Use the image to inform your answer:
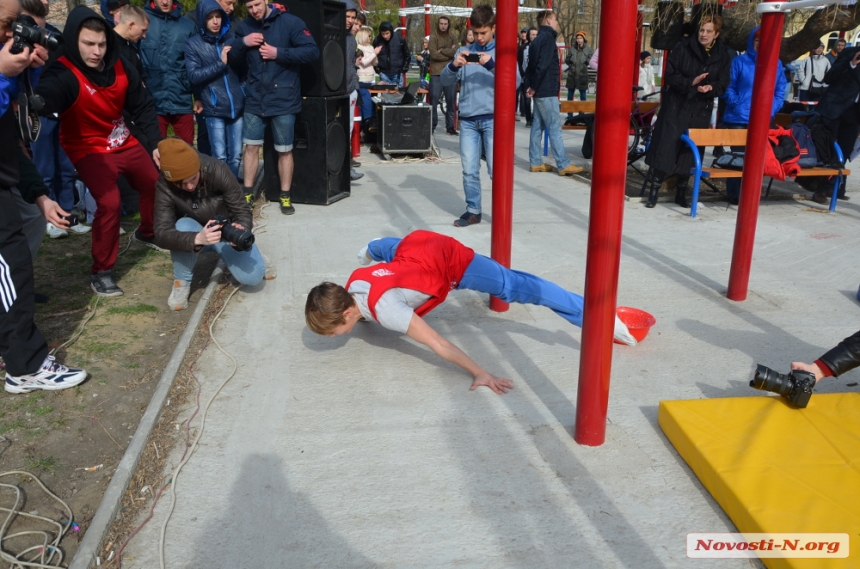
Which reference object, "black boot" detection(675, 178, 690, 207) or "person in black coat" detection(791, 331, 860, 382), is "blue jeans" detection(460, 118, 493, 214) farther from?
"person in black coat" detection(791, 331, 860, 382)

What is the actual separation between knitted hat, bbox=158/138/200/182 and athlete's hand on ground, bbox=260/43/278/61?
8.87 feet

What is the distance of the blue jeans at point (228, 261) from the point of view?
15.9ft

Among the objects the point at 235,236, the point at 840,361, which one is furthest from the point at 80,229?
the point at 840,361

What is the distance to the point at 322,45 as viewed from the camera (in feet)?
23.7

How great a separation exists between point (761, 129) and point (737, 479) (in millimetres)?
2782

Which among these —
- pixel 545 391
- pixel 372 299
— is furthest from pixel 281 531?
pixel 545 391

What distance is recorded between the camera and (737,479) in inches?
103

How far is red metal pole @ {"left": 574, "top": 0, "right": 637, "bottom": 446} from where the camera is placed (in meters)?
2.68

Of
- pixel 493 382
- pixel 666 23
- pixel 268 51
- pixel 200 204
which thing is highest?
pixel 666 23

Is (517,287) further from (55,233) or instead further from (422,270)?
(55,233)

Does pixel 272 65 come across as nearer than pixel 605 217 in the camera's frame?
No

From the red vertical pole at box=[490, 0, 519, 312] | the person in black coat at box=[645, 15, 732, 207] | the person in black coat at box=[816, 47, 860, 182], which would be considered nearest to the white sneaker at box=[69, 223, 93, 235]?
the red vertical pole at box=[490, 0, 519, 312]

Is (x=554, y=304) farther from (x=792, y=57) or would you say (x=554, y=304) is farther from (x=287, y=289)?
(x=792, y=57)

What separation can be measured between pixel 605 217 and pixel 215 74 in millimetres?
5213
